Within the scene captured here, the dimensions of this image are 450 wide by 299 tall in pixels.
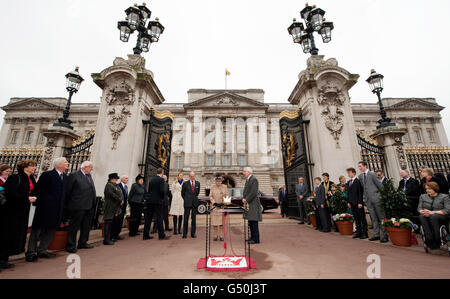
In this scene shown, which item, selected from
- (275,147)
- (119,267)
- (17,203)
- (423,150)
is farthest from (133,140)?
(275,147)

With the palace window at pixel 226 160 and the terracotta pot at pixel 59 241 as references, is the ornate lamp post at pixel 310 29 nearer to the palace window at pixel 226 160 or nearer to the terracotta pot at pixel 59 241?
the terracotta pot at pixel 59 241

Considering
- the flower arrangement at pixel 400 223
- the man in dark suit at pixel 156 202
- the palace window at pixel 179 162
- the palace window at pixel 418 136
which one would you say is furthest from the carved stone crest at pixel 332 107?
the palace window at pixel 418 136

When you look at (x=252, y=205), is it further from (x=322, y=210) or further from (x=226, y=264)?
(x=322, y=210)

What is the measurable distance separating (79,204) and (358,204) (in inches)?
277

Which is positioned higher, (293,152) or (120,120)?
(120,120)

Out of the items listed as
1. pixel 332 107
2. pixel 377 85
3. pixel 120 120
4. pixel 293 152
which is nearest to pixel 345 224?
pixel 293 152

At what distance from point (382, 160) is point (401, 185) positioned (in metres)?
3.09

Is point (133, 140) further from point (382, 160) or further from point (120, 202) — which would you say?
point (382, 160)

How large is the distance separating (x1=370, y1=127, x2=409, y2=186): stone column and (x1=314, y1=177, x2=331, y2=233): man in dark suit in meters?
4.01

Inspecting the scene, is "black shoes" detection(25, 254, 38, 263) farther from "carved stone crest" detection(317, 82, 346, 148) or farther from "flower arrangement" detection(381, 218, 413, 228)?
"carved stone crest" detection(317, 82, 346, 148)

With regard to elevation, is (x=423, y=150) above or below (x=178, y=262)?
above

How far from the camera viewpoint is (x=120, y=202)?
5.22 metres

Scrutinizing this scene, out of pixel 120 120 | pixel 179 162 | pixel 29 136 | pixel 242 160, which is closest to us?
pixel 120 120

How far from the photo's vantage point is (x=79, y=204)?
4410 millimetres
